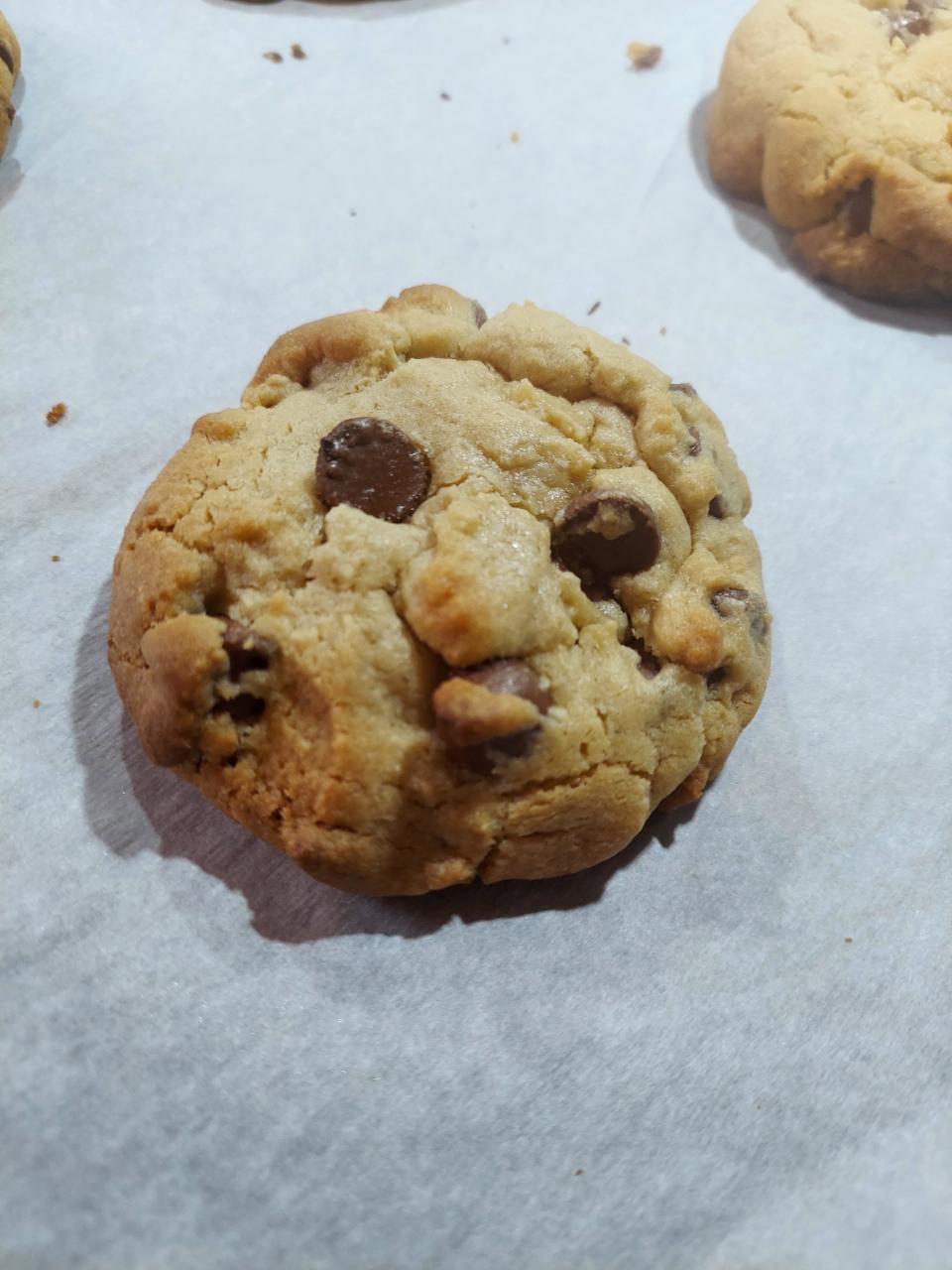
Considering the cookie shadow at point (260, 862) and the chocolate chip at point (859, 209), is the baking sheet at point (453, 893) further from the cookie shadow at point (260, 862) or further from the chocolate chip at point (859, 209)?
the chocolate chip at point (859, 209)

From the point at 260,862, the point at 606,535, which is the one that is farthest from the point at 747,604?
the point at 260,862

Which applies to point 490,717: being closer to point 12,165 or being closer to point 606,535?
point 606,535

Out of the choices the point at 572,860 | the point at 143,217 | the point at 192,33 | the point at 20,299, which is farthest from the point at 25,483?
the point at 192,33

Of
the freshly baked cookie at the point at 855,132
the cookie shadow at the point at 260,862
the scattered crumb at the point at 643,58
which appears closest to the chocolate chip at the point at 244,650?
the cookie shadow at the point at 260,862

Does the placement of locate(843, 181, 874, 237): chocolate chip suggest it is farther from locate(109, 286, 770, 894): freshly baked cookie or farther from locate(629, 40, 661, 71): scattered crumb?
locate(109, 286, 770, 894): freshly baked cookie

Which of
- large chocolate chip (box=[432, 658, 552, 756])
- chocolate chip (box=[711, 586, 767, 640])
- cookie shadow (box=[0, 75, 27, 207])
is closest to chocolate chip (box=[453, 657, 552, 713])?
large chocolate chip (box=[432, 658, 552, 756])
